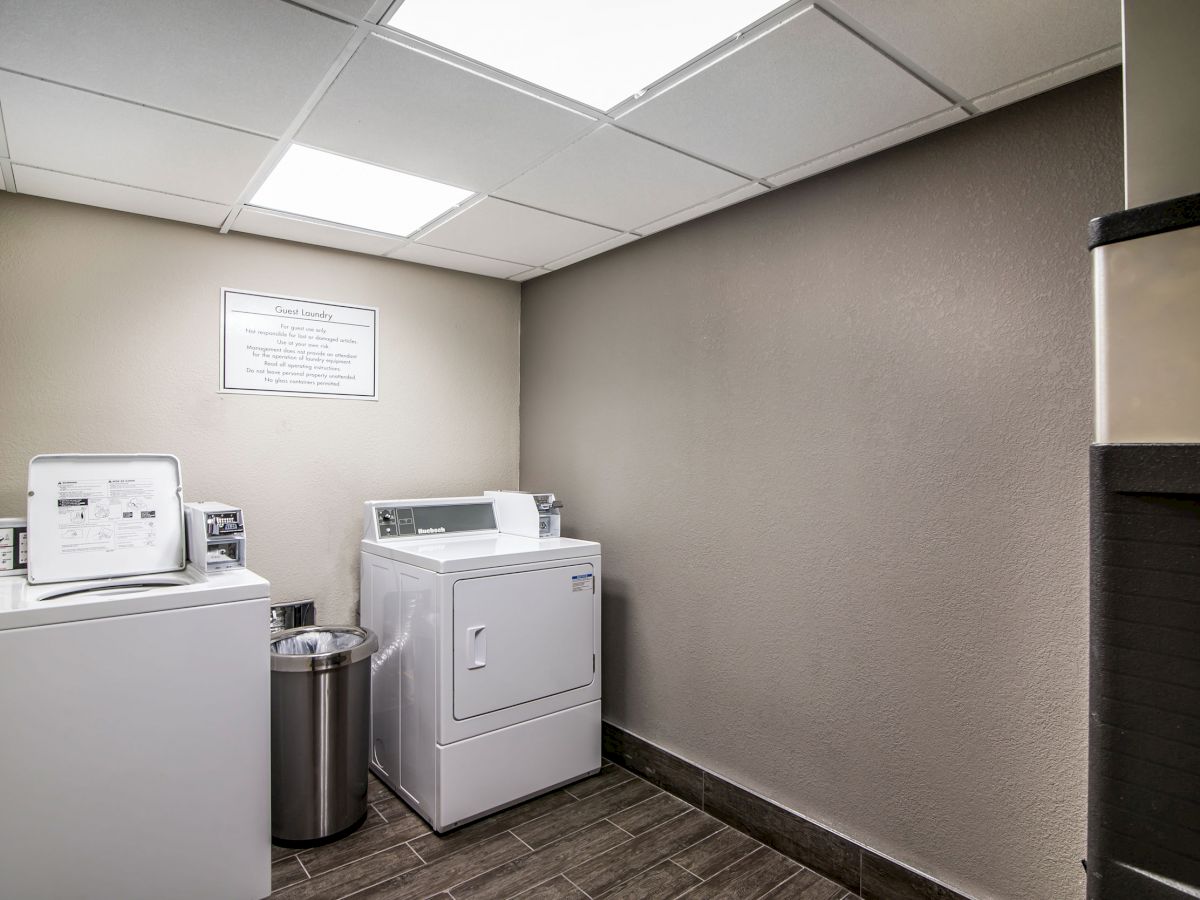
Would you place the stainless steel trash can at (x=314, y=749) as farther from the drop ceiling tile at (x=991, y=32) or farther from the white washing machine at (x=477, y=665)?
the drop ceiling tile at (x=991, y=32)

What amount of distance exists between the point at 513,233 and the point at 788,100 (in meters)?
1.37

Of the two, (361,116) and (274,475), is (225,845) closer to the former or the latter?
(274,475)

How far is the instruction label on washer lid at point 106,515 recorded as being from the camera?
2262 mm

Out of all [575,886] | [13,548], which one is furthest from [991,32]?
[13,548]

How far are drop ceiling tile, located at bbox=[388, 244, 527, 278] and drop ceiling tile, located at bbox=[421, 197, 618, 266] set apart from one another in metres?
0.08

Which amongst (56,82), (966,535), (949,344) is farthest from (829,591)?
(56,82)

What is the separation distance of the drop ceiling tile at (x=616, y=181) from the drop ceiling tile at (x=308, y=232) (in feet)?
2.70

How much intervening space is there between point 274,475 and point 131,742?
4.20 ft

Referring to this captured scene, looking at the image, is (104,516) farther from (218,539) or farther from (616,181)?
(616,181)

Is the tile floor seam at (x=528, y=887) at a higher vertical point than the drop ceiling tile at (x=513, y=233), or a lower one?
lower

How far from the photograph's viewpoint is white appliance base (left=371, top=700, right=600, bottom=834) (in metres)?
2.42

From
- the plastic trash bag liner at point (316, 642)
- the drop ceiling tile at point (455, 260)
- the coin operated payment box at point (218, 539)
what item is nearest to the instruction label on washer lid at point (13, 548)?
the coin operated payment box at point (218, 539)

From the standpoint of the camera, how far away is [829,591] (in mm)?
2230

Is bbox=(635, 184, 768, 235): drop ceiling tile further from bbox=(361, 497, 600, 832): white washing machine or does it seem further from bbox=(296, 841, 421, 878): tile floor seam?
bbox=(296, 841, 421, 878): tile floor seam
